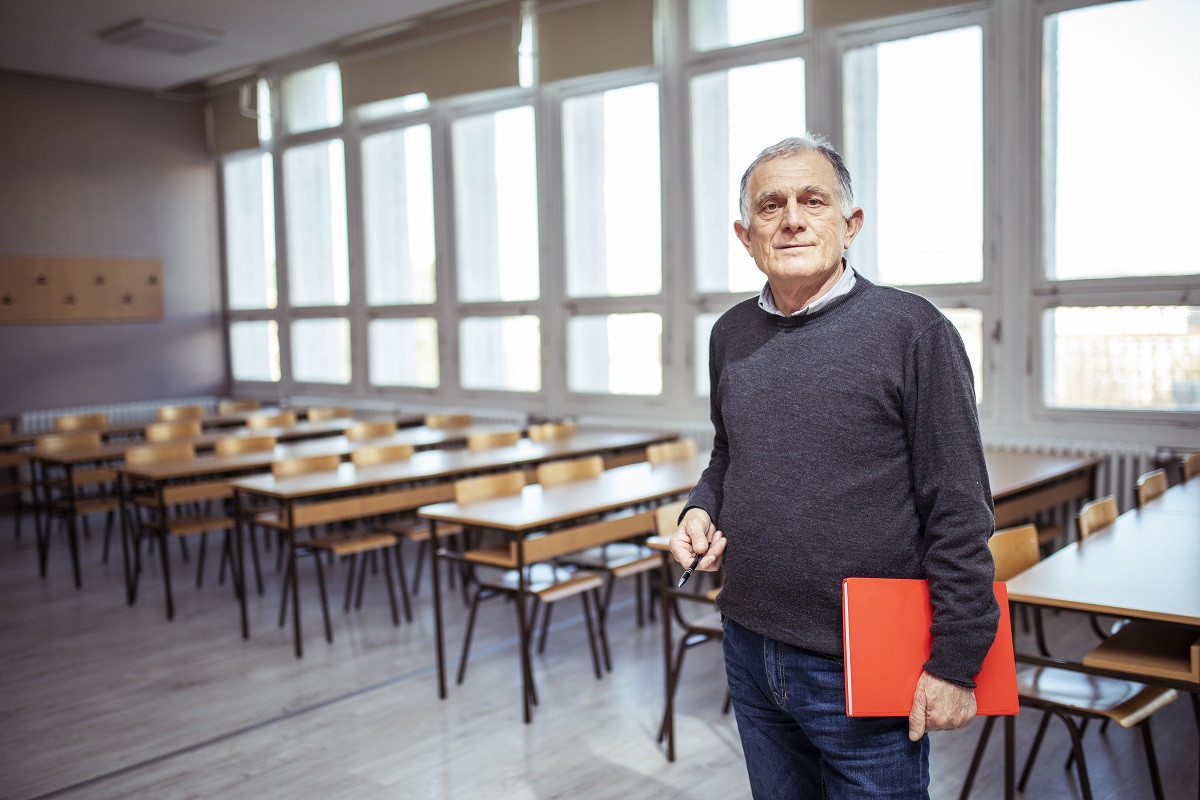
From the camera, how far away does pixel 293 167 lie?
9734mm

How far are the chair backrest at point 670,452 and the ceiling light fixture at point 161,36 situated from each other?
17.9 ft

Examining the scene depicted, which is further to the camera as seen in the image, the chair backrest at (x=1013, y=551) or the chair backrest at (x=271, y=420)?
the chair backrest at (x=271, y=420)

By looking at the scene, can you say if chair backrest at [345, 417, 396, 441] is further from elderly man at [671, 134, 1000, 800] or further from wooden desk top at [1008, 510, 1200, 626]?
elderly man at [671, 134, 1000, 800]

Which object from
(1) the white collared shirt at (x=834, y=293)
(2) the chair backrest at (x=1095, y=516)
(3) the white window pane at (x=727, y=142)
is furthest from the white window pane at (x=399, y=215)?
(1) the white collared shirt at (x=834, y=293)

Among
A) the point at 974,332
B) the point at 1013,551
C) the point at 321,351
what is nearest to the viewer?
the point at 1013,551

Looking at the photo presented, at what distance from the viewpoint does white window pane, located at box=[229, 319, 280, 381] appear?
1028cm

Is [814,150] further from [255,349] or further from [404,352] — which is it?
[255,349]

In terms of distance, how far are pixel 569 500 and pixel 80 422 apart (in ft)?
18.5

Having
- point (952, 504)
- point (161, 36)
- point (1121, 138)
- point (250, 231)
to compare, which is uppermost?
point (161, 36)

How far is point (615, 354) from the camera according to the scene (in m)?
7.41

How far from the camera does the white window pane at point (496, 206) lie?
784 cm

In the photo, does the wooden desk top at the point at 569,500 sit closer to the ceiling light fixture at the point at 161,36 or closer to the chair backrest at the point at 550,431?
the chair backrest at the point at 550,431

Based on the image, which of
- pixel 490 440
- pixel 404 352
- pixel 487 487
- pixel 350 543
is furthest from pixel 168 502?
pixel 404 352

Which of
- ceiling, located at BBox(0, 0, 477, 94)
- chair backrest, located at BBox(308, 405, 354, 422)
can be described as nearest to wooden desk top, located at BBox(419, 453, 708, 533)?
chair backrest, located at BBox(308, 405, 354, 422)
